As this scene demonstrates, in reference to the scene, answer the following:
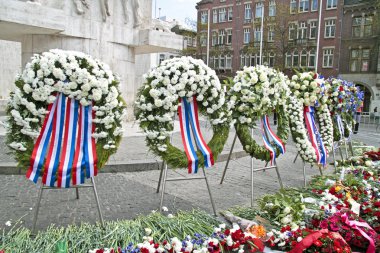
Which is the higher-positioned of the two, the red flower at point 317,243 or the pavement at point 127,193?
the red flower at point 317,243

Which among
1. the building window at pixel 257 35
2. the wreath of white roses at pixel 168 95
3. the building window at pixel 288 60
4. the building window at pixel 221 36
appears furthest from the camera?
the building window at pixel 221 36

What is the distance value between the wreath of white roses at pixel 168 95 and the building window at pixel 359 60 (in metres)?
37.6

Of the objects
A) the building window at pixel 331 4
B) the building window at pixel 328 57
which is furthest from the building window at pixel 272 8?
the building window at pixel 328 57

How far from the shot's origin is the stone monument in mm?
Result: 9188

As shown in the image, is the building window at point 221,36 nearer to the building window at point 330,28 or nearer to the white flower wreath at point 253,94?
the building window at point 330,28

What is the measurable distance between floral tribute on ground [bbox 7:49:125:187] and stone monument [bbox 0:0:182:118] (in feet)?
19.8

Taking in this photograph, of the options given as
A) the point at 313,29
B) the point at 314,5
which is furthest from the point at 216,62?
the point at 314,5

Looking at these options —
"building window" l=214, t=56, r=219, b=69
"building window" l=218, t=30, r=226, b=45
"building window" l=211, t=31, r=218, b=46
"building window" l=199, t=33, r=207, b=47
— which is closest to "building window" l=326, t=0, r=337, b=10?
"building window" l=218, t=30, r=226, b=45

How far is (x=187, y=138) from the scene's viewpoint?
4910mm

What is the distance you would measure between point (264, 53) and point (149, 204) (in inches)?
1642

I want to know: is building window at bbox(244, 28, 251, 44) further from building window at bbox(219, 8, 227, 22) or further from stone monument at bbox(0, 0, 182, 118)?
stone monument at bbox(0, 0, 182, 118)

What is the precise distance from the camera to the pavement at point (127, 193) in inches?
184

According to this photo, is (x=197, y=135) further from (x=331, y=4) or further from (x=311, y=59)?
(x=331, y=4)

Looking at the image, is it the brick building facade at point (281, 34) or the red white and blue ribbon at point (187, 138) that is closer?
the red white and blue ribbon at point (187, 138)
